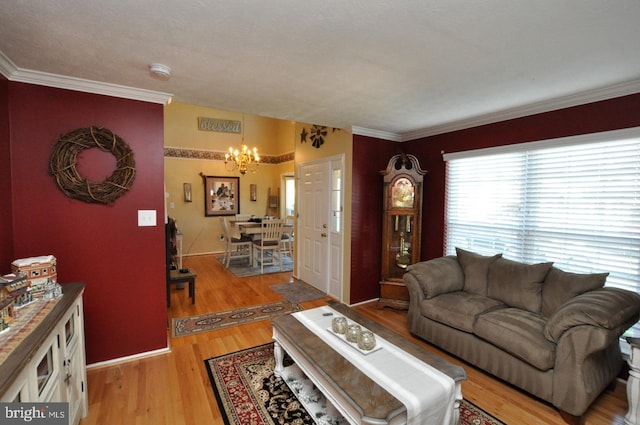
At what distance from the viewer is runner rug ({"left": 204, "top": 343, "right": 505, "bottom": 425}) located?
1907 mm

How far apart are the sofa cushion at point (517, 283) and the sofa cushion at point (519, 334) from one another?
0.39 ft

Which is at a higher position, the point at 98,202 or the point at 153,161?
the point at 153,161

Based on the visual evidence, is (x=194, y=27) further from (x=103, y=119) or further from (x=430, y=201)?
(x=430, y=201)

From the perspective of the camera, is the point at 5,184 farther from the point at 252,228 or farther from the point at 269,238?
the point at 269,238

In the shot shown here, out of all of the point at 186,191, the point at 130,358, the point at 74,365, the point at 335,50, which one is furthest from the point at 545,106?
the point at 186,191

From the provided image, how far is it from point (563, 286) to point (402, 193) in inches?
75.0

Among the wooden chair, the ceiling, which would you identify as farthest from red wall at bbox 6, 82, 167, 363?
the wooden chair

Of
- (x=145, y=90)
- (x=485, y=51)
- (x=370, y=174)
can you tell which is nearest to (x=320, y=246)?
(x=370, y=174)

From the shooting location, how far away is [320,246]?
14.9 ft

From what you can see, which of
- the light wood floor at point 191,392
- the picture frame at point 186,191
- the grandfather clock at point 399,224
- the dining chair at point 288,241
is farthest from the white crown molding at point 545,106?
the picture frame at point 186,191

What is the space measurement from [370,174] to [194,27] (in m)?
2.87

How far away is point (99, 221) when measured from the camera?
242cm

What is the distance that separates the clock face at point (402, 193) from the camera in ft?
12.6

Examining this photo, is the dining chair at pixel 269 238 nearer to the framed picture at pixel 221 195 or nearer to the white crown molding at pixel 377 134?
the framed picture at pixel 221 195
